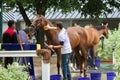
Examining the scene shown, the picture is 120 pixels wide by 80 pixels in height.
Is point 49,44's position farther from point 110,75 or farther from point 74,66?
point 74,66

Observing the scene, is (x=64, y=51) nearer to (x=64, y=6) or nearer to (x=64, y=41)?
(x=64, y=41)

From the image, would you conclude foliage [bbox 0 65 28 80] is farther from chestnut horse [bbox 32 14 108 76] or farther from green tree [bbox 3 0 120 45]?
green tree [bbox 3 0 120 45]

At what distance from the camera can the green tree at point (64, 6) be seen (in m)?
20.0

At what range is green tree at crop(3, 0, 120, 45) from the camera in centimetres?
1998

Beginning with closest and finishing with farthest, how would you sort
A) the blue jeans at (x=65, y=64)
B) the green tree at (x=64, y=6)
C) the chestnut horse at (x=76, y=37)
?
the blue jeans at (x=65, y=64)
the chestnut horse at (x=76, y=37)
the green tree at (x=64, y=6)

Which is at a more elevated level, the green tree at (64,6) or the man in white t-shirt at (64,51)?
the green tree at (64,6)

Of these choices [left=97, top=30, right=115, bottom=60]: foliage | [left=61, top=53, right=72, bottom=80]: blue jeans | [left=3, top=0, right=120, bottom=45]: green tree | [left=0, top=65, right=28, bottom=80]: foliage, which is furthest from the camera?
[left=97, top=30, right=115, bottom=60]: foliage

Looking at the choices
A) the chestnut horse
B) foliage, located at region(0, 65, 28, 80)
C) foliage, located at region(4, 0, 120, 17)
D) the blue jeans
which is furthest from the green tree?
foliage, located at region(0, 65, 28, 80)

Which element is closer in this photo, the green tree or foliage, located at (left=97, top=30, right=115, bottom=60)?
the green tree

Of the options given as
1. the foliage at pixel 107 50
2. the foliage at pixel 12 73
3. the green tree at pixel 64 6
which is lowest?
the foliage at pixel 107 50

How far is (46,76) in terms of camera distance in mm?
8602

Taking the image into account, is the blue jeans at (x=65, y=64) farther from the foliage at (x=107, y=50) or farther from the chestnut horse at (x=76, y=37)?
the foliage at (x=107, y=50)

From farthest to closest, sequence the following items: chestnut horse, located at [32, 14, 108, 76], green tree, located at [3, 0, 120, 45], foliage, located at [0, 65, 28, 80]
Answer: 1. green tree, located at [3, 0, 120, 45]
2. chestnut horse, located at [32, 14, 108, 76]
3. foliage, located at [0, 65, 28, 80]

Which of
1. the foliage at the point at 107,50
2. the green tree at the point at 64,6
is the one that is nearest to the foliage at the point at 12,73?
the green tree at the point at 64,6
